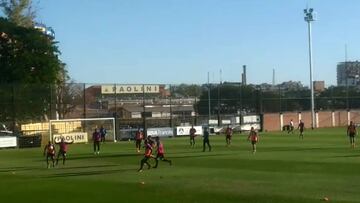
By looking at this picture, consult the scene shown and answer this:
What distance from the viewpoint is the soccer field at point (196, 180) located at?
64.2 feet

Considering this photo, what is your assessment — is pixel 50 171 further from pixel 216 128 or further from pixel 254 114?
pixel 254 114

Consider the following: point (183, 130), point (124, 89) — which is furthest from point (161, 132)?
point (124, 89)

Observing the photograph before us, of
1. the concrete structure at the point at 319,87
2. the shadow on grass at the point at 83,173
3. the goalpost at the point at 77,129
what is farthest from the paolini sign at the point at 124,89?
the shadow on grass at the point at 83,173

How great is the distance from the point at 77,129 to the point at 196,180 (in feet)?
146

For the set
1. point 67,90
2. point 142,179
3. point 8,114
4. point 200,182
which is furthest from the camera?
point 67,90

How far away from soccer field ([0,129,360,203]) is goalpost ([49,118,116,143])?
26.7 meters

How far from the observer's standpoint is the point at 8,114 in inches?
2721

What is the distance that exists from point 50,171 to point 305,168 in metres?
12.6

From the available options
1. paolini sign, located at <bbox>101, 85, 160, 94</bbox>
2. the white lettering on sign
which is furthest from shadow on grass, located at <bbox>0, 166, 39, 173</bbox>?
paolini sign, located at <bbox>101, 85, 160, 94</bbox>

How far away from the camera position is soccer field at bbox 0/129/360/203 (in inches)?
771

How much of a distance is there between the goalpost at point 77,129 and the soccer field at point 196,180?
26694 mm

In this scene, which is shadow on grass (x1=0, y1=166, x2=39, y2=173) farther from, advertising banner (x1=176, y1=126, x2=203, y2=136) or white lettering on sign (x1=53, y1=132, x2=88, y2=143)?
advertising banner (x1=176, y1=126, x2=203, y2=136)

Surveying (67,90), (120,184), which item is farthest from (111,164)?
(67,90)

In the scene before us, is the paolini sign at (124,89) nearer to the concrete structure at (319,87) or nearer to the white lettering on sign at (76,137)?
the white lettering on sign at (76,137)
